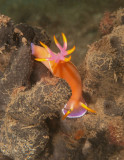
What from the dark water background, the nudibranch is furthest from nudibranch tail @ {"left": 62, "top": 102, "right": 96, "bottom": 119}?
the dark water background

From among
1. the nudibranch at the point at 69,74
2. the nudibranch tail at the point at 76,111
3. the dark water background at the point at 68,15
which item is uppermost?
the dark water background at the point at 68,15

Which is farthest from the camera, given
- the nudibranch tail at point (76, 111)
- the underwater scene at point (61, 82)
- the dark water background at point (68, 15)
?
the dark water background at point (68, 15)

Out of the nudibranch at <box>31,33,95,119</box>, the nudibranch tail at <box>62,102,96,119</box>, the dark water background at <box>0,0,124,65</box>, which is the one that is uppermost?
the dark water background at <box>0,0,124,65</box>

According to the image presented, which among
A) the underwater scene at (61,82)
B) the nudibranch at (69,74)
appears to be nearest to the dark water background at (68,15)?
the underwater scene at (61,82)

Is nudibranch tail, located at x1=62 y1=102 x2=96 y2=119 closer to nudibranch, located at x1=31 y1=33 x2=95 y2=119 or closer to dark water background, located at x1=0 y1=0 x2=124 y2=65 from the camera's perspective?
nudibranch, located at x1=31 y1=33 x2=95 y2=119

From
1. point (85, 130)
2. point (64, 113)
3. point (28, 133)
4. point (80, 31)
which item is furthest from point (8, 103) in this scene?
point (80, 31)

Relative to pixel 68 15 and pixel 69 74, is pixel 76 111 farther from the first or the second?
pixel 68 15

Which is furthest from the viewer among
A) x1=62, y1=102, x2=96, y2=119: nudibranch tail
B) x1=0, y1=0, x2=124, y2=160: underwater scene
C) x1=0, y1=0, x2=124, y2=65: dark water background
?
x1=0, y1=0, x2=124, y2=65: dark water background

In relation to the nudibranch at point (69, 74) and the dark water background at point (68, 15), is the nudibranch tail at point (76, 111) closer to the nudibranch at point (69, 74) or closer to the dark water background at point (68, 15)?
the nudibranch at point (69, 74)

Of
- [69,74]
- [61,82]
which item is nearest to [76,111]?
[69,74]
